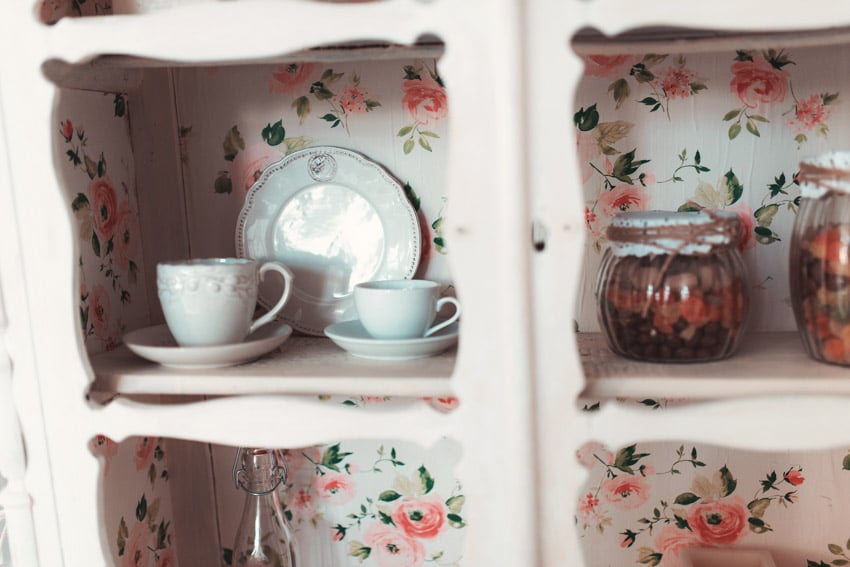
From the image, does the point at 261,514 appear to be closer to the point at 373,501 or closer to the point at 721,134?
the point at 373,501

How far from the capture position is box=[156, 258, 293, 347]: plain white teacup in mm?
909

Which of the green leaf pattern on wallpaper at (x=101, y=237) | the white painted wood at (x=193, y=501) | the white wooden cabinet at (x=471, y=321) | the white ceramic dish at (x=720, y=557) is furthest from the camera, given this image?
the white painted wood at (x=193, y=501)

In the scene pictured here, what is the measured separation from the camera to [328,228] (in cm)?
113

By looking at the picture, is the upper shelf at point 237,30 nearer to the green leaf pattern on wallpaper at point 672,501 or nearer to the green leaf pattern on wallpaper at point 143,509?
the green leaf pattern on wallpaper at point 143,509

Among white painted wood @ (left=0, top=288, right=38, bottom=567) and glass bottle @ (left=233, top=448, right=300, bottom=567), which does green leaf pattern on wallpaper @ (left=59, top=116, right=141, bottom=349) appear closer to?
white painted wood @ (left=0, top=288, right=38, bottom=567)

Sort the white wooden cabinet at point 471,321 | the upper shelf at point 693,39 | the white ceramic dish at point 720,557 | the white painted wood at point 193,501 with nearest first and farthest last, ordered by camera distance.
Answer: the white wooden cabinet at point 471,321 → the upper shelf at point 693,39 → the white ceramic dish at point 720,557 → the white painted wood at point 193,501

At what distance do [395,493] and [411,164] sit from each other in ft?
1.61

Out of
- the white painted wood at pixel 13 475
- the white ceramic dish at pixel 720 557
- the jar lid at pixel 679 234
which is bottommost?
the white ceramic dish at pixel 720 557

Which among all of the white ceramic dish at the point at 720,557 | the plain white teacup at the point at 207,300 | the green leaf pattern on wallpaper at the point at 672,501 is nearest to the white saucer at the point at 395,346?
the plain white teacup at the point at 207,300

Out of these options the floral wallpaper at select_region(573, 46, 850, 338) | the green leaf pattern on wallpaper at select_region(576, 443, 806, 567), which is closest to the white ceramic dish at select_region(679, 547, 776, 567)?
the green leaf pattern on wallpaper at select_region(576, 443, 806, 567)

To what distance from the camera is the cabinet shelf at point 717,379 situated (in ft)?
2.58

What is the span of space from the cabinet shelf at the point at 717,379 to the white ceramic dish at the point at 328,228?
37 cm

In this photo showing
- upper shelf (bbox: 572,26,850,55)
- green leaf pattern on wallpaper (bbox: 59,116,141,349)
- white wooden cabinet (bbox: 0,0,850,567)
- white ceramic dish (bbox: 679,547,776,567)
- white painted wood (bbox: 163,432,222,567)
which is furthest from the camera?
white painted wood (bbox: 163,432,222,567)

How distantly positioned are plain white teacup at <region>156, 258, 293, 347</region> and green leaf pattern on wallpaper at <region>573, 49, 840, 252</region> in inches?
18.8
